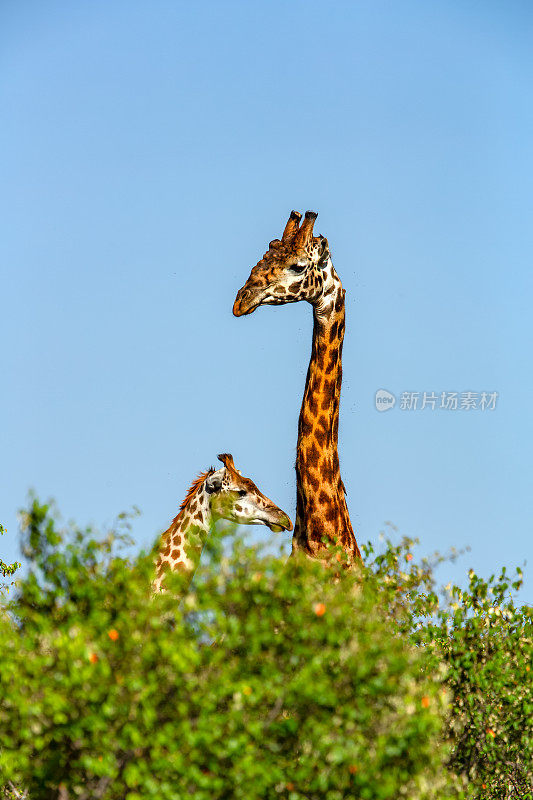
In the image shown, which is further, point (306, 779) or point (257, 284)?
point (257, 284)

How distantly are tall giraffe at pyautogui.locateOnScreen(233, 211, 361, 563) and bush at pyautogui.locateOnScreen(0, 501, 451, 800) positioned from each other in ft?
19.4

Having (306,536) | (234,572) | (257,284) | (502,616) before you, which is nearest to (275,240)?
(257,284)

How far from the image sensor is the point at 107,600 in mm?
10984

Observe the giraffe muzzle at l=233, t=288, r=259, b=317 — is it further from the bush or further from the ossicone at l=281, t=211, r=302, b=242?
the bush

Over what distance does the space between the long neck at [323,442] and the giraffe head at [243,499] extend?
39.0 inches

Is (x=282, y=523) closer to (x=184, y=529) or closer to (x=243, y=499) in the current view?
(x=243, y=499)

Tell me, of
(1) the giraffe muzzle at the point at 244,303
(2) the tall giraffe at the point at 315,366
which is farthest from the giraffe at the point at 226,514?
(1) the giraffe muzzle at the point at 244,303

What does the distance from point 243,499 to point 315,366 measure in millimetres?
2704

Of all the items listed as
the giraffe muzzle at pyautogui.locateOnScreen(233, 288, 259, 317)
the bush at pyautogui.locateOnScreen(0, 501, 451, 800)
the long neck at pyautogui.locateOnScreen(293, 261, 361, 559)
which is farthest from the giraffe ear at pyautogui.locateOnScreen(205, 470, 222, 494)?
the bush at pyautogui.locateOnScreen(0, 501, 451, 800)

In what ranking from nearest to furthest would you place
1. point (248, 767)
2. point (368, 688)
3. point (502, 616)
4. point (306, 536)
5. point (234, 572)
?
point (248, 767), point (368, 688), point (234, 572), point (502, 616), point (306, 536)

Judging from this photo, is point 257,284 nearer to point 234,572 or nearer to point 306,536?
point 306,536

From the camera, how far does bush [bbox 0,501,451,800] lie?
951cm

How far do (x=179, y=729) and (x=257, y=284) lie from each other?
928 centimetres

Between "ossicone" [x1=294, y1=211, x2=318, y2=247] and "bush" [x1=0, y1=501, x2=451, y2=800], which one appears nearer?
"bush" [x1=0, y1=501, x2=451, y2=800]
